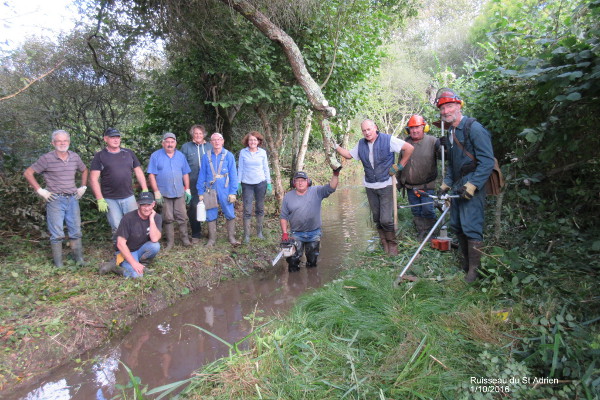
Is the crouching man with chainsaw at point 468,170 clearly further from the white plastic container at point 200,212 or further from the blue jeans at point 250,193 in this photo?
the white plastic container at point 200,212

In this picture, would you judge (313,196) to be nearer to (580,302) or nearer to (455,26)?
(580,302)

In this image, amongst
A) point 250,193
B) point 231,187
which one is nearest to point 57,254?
point 231,187

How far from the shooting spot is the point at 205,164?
5883mm

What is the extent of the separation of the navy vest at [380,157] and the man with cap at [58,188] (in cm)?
389

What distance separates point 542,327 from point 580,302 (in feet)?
1.86

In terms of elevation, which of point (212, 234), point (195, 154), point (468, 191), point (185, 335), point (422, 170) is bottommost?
point (185, 335)

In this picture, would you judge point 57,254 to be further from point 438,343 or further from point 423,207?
point 423,207

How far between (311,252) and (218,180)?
1.91 m

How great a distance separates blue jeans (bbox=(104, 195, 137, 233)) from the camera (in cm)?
513

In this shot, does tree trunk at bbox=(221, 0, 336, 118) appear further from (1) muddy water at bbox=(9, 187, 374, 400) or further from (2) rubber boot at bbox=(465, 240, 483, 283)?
(2) rubber boot at bbox=(465, 240, 483, 283)

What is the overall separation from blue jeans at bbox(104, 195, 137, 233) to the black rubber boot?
8.59 feet

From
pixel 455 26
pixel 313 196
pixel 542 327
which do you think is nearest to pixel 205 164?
pixel 313 196

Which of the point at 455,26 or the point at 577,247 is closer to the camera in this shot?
the point at 577,247

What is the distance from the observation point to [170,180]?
558cm
